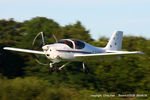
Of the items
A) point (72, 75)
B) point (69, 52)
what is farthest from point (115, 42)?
point (69, 52)

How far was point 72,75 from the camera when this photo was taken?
25.8 m

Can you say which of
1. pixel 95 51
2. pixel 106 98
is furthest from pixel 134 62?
pixel 106 98

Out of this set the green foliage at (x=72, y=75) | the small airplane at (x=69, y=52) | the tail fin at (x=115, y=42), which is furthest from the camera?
the tail fin at (x=115, y=42)

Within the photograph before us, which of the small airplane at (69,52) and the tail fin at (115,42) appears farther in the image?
the tail fin at (115,42)

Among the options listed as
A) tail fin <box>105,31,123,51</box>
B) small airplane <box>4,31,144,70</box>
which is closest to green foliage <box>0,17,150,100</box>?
tail fin <box>105,31,123,51</box>

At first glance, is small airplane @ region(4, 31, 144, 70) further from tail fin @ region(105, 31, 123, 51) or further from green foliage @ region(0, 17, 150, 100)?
tail fin @ region(105, 31, 123, 51)

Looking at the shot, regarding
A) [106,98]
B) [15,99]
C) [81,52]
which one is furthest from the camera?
[81,52]

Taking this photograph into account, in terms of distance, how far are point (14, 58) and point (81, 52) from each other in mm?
13895

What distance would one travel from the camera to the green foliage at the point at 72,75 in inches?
618

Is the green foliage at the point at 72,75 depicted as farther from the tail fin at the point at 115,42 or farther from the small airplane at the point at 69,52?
the small airplane at the point at 69,52

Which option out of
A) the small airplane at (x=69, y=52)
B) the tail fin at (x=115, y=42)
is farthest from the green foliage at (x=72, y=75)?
the small airplane at (x=69, y=52)

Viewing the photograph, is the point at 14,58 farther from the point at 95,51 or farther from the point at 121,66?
the point at 95,51

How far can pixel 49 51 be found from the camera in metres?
18.4

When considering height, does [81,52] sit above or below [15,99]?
above
